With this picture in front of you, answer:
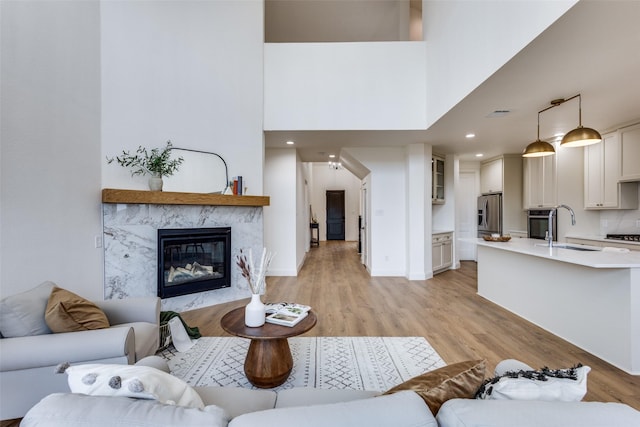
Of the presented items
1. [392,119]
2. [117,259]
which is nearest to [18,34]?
[117,259]

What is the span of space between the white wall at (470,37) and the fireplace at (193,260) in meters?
3.45

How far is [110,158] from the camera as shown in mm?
3291

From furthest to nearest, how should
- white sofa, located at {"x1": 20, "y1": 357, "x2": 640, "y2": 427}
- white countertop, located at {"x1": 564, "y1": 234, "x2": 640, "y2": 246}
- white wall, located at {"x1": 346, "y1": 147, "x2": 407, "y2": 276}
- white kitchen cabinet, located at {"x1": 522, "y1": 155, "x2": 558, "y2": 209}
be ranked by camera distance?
white wall, located at {"x1": 346, "y1": 147, "x2": 407, "y2": 276}
white kitchen cabinet, located at {"x1": 522, "y1": 155, "x2": 558, "y2": 209}
white countertop, located at {"x1": 564, "y1": 234, "x2": 640, "y2": 246}
white sofa, located at {"x1": 20, "y1": 357, "x2": 640, "y2": 427}

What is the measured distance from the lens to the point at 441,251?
5754 millimetres

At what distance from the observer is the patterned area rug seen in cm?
213

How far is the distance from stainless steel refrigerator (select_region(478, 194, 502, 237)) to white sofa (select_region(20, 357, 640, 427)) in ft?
20.7

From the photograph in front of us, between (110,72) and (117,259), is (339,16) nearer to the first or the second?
(110,72)

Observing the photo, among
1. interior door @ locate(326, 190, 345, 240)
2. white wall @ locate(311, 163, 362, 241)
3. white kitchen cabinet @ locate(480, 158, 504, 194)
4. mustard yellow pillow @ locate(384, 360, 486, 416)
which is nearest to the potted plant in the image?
mustard yellow pillow @ locate(384, 360, 486, 416)

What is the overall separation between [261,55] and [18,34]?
2.72m

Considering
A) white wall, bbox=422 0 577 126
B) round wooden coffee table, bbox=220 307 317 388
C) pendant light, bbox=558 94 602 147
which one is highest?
white wall, bbox=422 0 577 126

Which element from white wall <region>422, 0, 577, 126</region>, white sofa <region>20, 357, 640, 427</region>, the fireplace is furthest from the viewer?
the fireplace

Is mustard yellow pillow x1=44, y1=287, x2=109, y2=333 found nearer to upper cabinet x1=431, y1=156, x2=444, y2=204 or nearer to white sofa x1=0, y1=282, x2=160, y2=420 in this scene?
white sofa x1=0, y1=282, x2=160, y2=420

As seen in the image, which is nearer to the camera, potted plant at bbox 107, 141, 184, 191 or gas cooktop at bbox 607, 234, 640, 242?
potted plant at bbox 107, 141, 184, 191

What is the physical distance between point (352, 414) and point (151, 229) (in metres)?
3.52
